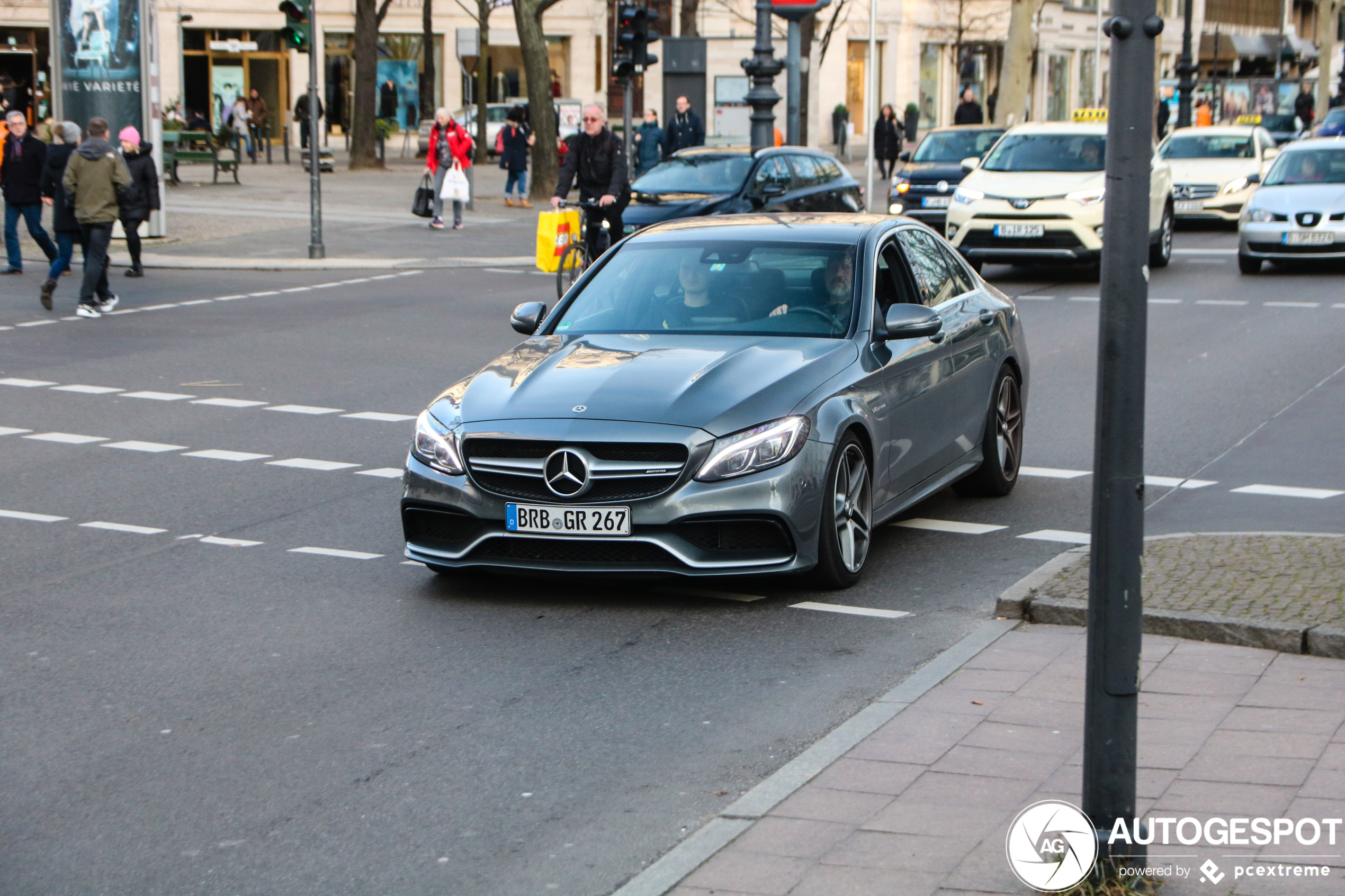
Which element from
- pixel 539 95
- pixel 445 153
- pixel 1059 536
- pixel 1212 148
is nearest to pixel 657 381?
pixel 1059 536

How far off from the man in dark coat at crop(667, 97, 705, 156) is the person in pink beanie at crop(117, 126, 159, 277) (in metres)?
11.8

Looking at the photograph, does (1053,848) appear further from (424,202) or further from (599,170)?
(424,202)

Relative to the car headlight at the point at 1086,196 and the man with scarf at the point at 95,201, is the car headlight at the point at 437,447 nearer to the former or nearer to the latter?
the man with scarf at the point at 95,201

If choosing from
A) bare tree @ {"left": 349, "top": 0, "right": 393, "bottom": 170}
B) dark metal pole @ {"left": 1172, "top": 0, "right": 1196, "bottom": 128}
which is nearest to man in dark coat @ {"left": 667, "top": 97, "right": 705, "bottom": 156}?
bare tree @ {"left": 349, "top": 0, "right": 393, "bottom": 170}

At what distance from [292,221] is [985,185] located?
12.8 meters

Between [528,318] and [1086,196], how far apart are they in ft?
42.8

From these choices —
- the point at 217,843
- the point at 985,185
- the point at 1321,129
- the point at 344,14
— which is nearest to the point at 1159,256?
the point at 985,185

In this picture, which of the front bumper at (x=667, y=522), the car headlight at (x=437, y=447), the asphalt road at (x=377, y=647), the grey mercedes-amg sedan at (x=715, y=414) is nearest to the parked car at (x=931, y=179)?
the asphalt road at (x=377, y=647)

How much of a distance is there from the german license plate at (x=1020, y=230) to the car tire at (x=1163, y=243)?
2.22 metres

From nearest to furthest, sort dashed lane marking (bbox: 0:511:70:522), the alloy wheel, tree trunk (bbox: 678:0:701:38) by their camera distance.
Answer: the alloy wheel
dashed lane marking (bbox: 0:511:70:522)
tree trunk (bbox: 678:0:701:38)

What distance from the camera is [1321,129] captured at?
47125 millimetres

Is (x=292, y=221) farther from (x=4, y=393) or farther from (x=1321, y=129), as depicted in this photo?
(x=1321, y=129)

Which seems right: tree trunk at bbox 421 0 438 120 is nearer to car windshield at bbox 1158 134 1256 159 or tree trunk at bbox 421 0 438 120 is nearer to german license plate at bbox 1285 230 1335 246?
car windshield at bbox 1158 134 1256 159

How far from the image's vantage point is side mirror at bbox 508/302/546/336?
852 cm
